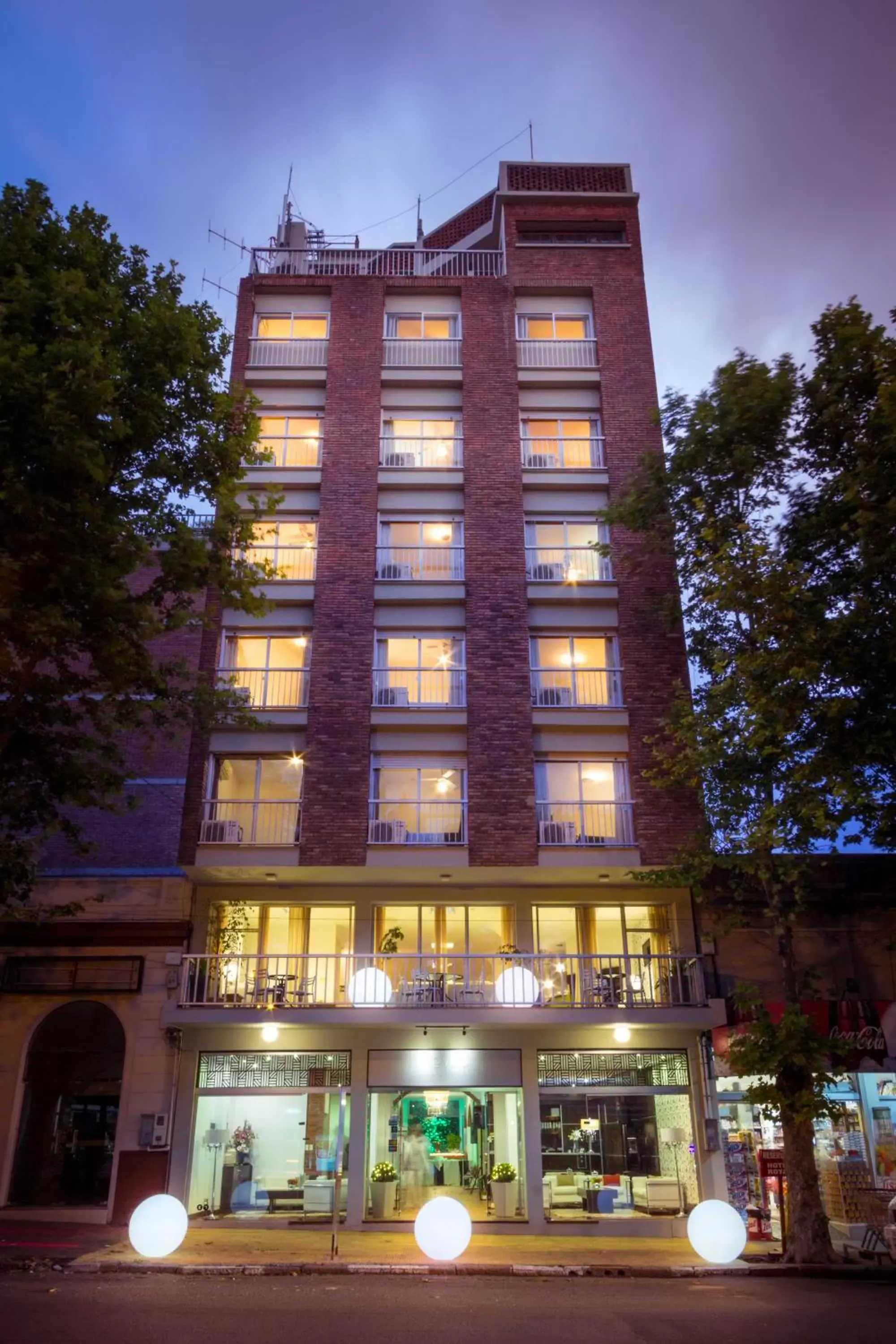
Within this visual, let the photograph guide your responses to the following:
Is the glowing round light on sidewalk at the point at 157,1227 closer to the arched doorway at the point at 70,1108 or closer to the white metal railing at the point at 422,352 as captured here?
the arched doorway at the point at 70,1108

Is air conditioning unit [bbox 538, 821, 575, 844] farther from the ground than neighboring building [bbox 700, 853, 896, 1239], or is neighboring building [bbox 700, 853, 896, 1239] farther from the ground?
air conditioning unit [bbox 538, 821, 575, 844]

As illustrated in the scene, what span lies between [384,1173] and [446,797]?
7.52 meters

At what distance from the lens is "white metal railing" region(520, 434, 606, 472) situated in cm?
2462

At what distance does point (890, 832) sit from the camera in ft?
53.0

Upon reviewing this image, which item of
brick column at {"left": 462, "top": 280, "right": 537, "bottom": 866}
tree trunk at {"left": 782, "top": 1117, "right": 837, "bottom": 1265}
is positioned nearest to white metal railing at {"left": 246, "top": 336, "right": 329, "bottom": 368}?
brick column at {"left": 462, "top": 280, "right": 537, "bottom": 866}

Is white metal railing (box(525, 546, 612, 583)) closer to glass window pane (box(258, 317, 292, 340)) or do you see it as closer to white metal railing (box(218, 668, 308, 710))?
white metal railing (box(218, 668, 308, 710))

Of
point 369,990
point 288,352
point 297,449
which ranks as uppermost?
point 288,352

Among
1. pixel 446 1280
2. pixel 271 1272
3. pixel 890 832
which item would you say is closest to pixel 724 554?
pixel 890 832

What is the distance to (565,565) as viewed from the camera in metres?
23.3

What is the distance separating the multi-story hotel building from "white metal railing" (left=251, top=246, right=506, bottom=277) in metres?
1.54

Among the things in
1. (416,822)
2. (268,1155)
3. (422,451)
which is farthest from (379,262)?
(268,1155)

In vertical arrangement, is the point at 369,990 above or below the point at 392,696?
below

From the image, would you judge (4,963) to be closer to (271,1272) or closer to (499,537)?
(271,1272)

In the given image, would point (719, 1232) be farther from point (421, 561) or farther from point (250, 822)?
point (421, 561)
